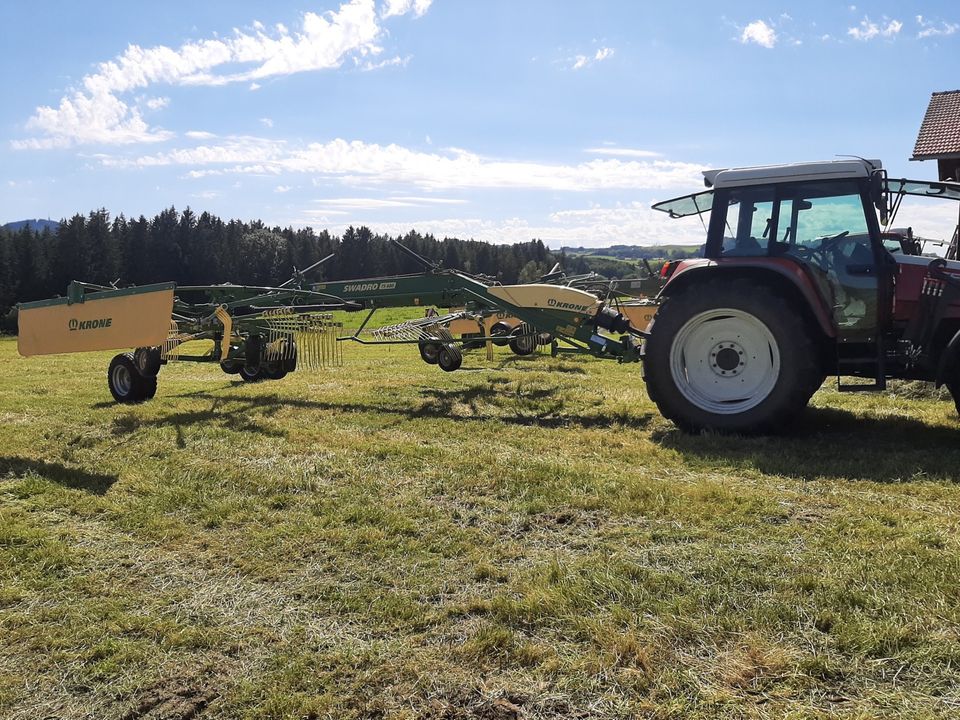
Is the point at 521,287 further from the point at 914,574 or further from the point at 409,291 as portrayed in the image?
the point at 914,574

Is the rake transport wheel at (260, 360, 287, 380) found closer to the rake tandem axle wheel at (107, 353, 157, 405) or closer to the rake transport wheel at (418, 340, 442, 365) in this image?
the rake tandem axle wheel at (107, 353, 157, 405)

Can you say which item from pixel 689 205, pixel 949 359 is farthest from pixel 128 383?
pixel 949 359

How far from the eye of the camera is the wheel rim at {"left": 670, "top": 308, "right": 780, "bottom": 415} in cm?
625

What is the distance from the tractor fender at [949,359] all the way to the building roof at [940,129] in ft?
50.2

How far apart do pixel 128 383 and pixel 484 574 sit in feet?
23.4

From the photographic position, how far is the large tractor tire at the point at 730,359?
5906mm

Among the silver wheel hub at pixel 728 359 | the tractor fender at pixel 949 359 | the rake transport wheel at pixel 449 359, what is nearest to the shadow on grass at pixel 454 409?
the silver wheel hub at pixel 728 359

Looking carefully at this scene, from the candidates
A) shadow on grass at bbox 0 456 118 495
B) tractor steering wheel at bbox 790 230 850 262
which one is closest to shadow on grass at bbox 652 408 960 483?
tractor steering wheel at bbox 790 230 850 262

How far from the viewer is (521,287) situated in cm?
905

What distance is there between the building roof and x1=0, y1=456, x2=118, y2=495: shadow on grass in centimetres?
1940

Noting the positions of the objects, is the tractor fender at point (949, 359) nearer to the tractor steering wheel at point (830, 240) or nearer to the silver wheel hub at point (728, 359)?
the tractor steering wheel at point (830, 240)

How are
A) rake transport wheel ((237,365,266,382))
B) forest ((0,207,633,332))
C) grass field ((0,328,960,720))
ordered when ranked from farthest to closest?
forest ((0,207,633,332)), rake transport wheel ((237,365,266,382)), grass field ((0,328,960,720))

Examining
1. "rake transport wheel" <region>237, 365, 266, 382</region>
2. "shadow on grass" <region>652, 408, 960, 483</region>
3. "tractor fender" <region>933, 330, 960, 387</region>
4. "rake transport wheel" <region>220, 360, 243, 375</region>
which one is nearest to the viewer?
"shadow on grass" <region>652, 408, 960, 483</region>

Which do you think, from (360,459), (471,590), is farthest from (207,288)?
(471,590)
